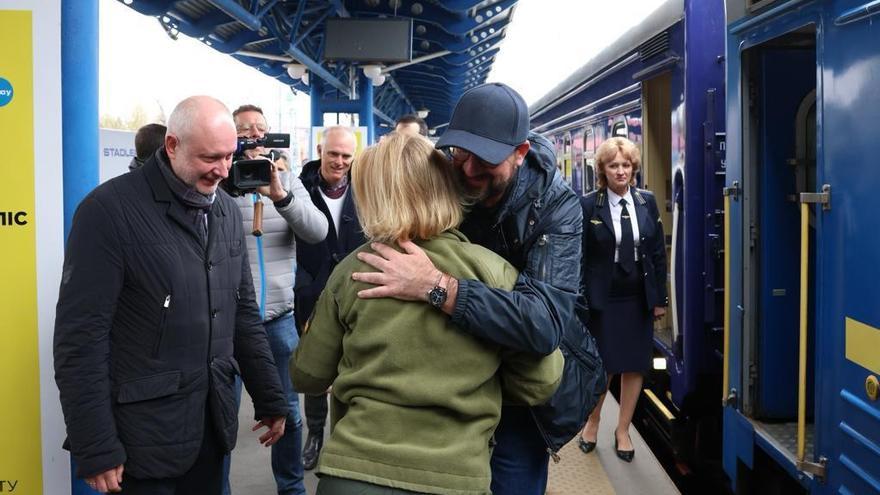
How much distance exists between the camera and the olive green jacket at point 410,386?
5.62 feet

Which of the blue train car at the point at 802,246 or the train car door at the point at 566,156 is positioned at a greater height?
the train car door at the point at 566,156


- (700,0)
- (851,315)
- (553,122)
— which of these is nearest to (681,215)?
(700,0)

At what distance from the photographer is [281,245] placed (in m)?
3.90

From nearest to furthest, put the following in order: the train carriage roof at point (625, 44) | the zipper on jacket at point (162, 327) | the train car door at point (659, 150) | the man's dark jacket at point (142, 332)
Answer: the man's dark jacket at point (142, 332) < the zipper on jacket at point (162, 327) < the train carriage roof at point (625, 44) < the train car door at point (659, 150)

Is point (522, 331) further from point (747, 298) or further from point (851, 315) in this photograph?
point (747, 298)

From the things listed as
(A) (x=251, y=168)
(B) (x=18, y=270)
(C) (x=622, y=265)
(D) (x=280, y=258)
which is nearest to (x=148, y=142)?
(A) (x=251, y=168)

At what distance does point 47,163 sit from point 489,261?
1615 millimetres

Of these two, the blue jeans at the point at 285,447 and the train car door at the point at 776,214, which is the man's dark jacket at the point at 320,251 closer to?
the blue jeans at the point at 285,447

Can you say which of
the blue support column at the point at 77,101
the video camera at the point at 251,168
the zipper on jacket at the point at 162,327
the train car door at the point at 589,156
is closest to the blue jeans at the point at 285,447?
the video camera at the point at 251,168

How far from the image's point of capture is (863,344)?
8.50ft

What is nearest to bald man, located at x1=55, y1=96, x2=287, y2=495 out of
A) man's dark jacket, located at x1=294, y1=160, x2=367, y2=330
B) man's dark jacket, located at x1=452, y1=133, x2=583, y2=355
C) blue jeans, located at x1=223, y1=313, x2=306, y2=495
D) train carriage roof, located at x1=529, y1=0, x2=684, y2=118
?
man's dark jacket, located at x1=452, y1=133, x2=583, y2=355

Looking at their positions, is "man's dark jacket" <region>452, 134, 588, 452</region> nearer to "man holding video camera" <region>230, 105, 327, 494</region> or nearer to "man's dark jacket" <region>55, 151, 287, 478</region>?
"man's dark jacket" <region>55, 151, 287, 478</region>

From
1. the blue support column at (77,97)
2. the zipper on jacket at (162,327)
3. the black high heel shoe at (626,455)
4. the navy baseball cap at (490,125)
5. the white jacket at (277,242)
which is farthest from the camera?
the black high heel shoe at (626,455)

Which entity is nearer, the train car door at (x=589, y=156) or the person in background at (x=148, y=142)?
the person in background at (x=148, y=142)
